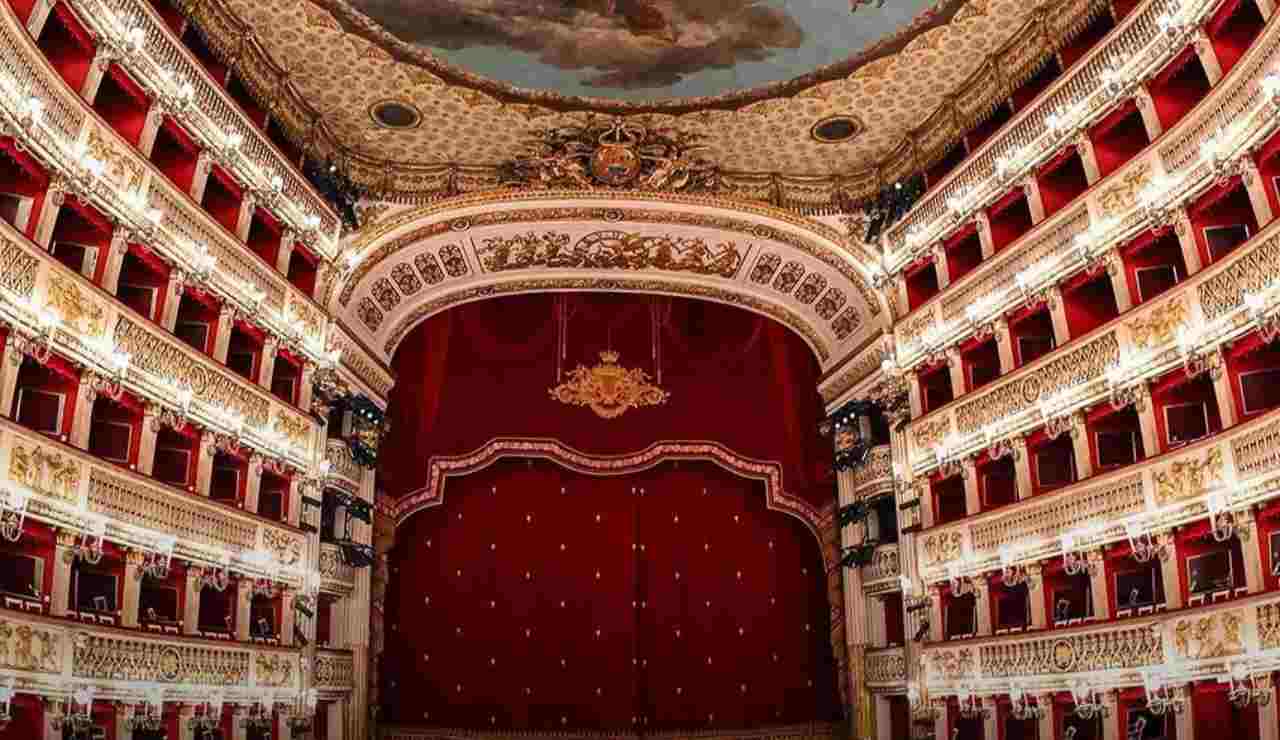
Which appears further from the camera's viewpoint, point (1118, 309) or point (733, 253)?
point (733, 253)

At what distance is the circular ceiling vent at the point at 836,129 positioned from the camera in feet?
66.3

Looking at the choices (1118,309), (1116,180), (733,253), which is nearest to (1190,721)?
(1118,309)

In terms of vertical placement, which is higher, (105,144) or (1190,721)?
(105,144)

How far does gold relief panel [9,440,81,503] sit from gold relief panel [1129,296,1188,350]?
1309 cm

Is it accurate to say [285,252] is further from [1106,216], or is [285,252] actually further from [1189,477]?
[1189,477]

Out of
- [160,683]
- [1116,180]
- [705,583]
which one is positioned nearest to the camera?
[160,683]

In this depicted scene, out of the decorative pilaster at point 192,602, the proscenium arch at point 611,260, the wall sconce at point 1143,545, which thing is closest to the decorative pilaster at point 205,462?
the decorative pilaster at point 192,602

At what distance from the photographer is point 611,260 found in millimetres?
23250

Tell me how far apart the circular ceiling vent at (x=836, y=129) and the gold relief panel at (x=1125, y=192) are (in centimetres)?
561

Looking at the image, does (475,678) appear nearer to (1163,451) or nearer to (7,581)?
(7,581)

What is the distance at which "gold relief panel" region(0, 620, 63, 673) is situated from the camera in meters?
11.4

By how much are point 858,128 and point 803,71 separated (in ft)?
6.83

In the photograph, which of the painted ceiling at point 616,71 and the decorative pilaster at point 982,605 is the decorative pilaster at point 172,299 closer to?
the painted ceiling at point 616,71

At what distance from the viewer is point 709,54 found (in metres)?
18.6
